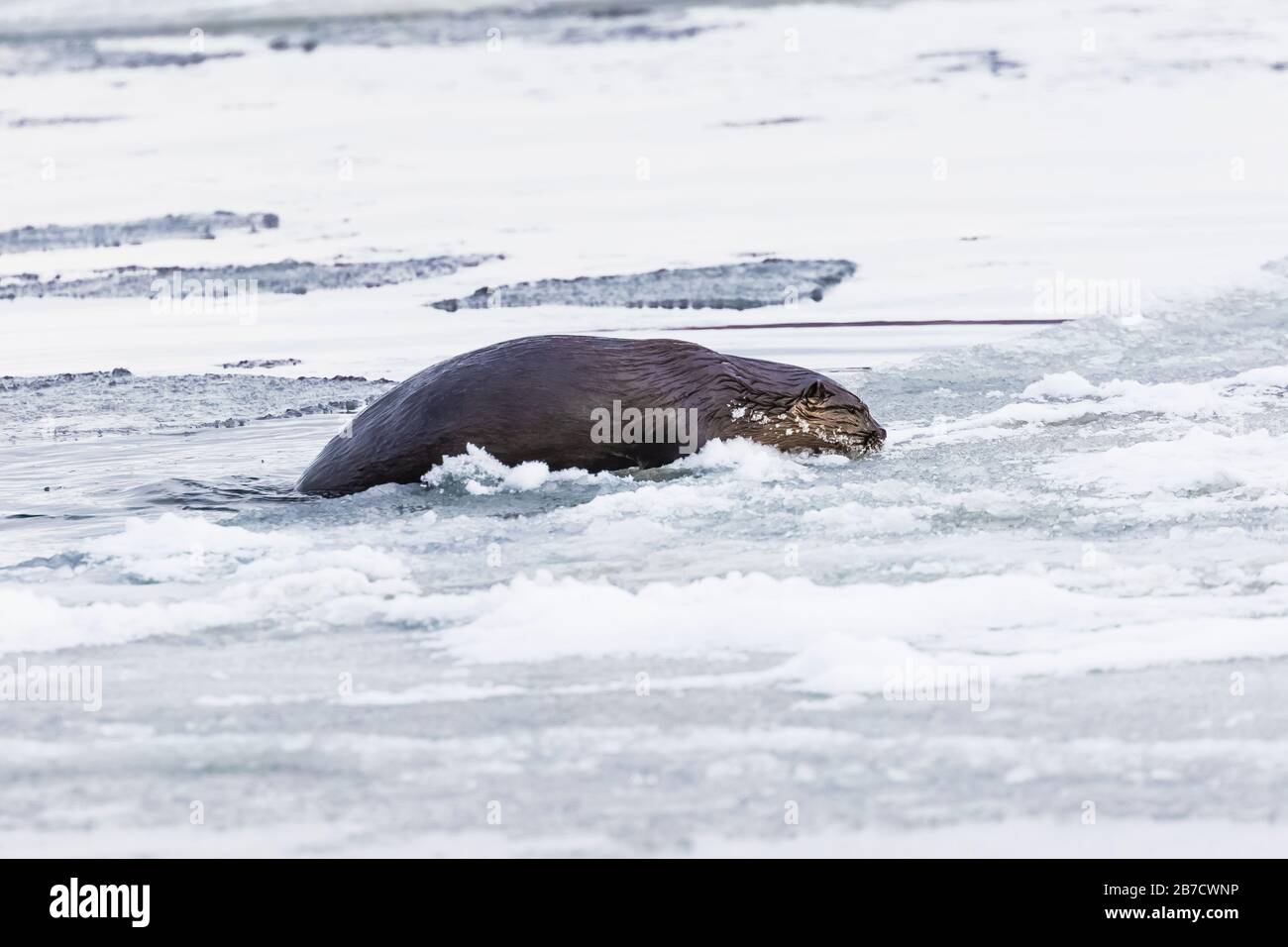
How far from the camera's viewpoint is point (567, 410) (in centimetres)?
652

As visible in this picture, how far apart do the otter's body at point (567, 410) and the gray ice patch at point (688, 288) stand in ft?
12.4

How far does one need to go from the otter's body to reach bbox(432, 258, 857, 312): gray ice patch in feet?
12.4

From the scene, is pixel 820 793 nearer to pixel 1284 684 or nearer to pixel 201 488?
pixel 1284 684

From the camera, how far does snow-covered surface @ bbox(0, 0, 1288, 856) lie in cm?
381

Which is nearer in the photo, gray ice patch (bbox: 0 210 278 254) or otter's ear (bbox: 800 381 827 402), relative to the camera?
otter's ear (bbox: 800 381 827 402)

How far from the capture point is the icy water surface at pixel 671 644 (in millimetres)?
3754

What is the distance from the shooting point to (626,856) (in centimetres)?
350

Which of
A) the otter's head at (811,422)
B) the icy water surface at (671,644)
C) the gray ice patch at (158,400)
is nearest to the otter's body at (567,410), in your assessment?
Answer: the otter's head at (811,422)

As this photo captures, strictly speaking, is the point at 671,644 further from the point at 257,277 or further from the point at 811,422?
the point at 257,277

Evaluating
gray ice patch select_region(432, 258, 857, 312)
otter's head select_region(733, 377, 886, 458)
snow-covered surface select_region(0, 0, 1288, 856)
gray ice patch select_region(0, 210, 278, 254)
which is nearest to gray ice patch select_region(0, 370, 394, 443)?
snow-covered surface select_region(0, 0, 1288, 856)

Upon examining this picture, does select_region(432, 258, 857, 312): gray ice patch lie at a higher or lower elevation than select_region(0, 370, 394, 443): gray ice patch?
higher

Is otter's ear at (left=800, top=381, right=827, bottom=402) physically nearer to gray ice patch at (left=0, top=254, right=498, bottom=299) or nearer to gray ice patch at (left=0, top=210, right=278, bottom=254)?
gray ice patch at (left=0, top=254, right=498, bottom=299)

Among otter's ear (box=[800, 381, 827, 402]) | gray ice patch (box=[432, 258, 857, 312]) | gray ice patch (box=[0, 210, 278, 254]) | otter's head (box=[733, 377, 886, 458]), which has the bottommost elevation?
otter's head (box=[733, 377, 886, 458])

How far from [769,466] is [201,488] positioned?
2231 mm
